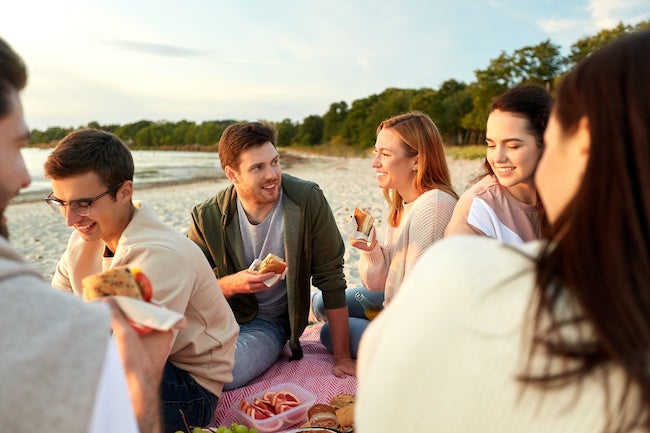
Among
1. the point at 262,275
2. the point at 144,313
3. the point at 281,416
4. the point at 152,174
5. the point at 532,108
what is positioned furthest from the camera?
the point at 152,174

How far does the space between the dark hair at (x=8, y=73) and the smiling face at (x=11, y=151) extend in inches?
0.7

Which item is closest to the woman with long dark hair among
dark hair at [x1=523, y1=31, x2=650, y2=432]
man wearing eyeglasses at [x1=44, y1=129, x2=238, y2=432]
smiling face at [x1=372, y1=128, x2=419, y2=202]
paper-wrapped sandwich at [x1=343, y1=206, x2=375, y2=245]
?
dark hair at [x1=523, y1=31, x2=650, y2=432]

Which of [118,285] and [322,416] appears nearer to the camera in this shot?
[118,285]

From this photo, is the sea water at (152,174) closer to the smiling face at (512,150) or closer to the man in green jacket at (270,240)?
the man in green jacket at (270,240)

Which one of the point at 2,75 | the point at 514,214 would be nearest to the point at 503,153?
the point at 514,214

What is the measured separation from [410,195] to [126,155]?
2.22 m

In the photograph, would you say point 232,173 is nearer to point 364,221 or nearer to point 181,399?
point 364,221

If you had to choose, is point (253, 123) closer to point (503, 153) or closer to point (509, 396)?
point (503, 153)

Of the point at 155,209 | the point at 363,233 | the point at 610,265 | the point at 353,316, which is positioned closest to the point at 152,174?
the point at 155,209

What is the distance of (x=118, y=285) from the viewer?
1.65 meters

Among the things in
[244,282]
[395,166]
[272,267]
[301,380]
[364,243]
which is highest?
[395,166]

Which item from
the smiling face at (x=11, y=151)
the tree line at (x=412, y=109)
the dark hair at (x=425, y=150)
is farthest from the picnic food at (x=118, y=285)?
the tree line at (x=412, y=109)

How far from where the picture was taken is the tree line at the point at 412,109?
2157 inches

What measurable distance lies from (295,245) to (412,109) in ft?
209
